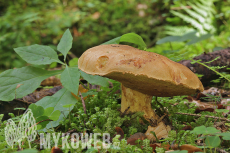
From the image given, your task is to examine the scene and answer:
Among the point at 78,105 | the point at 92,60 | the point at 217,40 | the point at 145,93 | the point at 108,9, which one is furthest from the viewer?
the point at 108,9

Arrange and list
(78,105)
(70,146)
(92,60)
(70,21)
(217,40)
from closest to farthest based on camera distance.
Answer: (70,146) < (92,60) < (78,105) < (217,40) < (70,21)

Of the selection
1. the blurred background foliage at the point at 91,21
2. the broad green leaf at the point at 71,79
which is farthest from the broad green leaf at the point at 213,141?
the blurred background foliage at the point at 91,21

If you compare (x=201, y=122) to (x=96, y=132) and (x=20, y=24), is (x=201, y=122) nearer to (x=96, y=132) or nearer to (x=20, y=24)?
(x=96, y=132)

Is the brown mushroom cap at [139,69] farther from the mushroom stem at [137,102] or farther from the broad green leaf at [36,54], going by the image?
the broad green leaf at [36,54]

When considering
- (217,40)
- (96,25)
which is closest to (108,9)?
(96,25)

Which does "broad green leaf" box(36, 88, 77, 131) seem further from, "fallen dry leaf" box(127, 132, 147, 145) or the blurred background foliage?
the blurred background foliage

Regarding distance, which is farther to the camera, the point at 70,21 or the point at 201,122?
the point at 70,21
